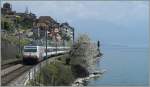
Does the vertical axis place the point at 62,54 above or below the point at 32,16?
below

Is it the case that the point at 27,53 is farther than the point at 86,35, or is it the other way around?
the point at 86,35

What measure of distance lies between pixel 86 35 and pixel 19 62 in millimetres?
13351

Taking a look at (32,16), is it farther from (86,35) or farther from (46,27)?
(86,35)

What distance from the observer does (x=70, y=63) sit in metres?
31.3

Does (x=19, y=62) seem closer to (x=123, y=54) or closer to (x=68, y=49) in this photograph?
(x=68, y=49)

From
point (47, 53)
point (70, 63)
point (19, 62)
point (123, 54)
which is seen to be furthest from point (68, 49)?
point (123, 54)

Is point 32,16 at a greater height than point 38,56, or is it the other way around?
point 32,16

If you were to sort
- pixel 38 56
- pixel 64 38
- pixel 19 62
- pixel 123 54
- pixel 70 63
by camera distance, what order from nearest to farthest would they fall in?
pixel 38 56, pixel 19 62, pixel 70 63, pixel 64 38, pixel 123 54

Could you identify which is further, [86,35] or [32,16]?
[32,16]

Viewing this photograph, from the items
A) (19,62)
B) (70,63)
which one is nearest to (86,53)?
(70,63)

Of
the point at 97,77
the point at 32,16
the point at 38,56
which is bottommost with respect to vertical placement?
the point at 97,77

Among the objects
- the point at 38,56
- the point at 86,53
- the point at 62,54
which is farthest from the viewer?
the point at 86,53

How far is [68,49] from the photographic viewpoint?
35.2m

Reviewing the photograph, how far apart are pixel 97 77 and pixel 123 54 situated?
25524 millimetres
